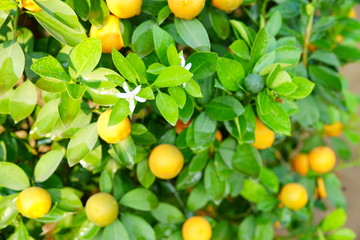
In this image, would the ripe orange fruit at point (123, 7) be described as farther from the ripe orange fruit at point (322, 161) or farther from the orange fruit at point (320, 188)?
the orange fruit at point (320, 188)

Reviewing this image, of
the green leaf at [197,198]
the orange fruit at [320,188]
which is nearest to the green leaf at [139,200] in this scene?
the green leaf at [197,198]

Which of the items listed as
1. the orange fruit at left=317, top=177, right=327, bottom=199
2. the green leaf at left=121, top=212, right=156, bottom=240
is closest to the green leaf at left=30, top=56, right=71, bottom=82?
the green leaf at left=121, top=212, right=156, bottom=240

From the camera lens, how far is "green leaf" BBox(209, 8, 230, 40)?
0.84 m

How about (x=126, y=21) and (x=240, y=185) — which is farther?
(x=240, y=185)

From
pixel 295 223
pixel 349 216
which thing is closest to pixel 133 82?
pixel 295 223

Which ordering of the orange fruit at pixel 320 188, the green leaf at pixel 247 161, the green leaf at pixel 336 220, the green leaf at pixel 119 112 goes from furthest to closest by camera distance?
1. the orange fruit at pixel 320 188
2. the green leaf at pixel 336 220
3. the green leaf at pixel 247 161
4. the green leaf at pixel 119 112

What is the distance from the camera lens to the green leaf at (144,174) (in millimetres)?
852

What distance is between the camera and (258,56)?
80cm

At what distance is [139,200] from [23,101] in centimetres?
28

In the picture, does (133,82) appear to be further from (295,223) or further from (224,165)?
(295,223)

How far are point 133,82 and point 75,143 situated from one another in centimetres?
15

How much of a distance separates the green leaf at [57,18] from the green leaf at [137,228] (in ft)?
1.18

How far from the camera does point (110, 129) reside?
710mm

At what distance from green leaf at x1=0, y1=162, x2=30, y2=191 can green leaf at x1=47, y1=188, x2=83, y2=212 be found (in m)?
0.05
